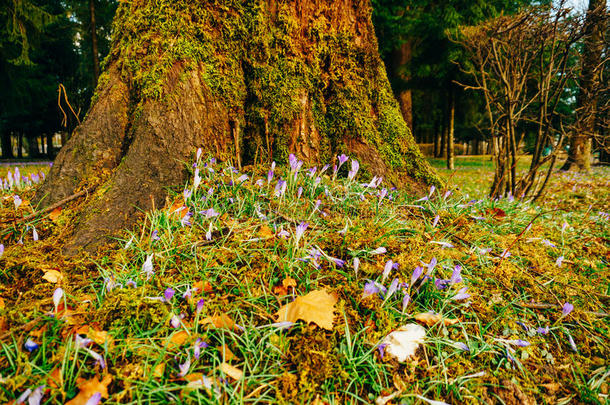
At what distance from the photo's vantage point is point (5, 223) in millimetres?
1822

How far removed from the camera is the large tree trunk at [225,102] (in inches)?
80.6

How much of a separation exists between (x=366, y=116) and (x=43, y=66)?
26.0 metres

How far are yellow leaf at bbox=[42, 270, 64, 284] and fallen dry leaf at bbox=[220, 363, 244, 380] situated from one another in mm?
1005

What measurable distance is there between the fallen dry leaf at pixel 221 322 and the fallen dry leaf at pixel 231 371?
0.51 ft

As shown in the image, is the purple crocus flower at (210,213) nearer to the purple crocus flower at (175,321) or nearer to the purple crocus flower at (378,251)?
the purple crocus flower at (175,321)

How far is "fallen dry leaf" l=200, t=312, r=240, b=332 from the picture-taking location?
1.18m

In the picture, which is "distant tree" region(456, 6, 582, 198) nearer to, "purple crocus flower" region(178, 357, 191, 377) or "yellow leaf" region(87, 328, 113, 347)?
"purple crocus flower" region(178, 357, 191, 377)

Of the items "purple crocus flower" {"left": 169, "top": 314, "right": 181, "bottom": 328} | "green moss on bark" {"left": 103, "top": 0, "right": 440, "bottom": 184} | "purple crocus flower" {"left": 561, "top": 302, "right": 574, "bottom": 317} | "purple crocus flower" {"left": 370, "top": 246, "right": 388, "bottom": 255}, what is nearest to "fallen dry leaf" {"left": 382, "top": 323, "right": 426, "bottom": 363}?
"purple crocus flower" {"left": 370, "top": 246, "right": 388, "bottom": 255}

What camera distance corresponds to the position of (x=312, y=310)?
124 cm

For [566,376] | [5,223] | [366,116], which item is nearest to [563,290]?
[566,376]

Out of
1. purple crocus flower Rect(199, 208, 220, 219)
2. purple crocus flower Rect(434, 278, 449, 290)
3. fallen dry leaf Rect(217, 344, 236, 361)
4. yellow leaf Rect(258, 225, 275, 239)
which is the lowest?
fallen dry leaf Rect(217, 344, 236, 361)

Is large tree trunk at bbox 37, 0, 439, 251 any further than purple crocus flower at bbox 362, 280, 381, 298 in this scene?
Yes

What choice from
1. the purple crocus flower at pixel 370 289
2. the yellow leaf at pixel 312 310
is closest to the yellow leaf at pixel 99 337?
the yellow leaf at pixel 312 310

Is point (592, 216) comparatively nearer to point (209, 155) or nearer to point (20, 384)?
point (209, 155)
